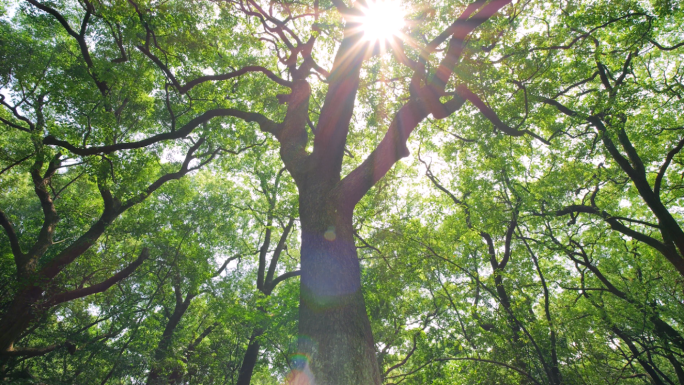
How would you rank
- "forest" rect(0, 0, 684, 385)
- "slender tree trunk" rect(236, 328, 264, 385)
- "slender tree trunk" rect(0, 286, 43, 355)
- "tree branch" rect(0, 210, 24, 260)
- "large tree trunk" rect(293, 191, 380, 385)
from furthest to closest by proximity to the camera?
"slender tree trunk" rect(236, 328, 264, 385) → "tree branch" rect(0, 210, 24, 260) → "slender tree trunk" rect(0, 286, 43, 355) → "forest" rect(0, 0, 684, 385) → "large tree trunk" rect(293, 191, 380, 385)

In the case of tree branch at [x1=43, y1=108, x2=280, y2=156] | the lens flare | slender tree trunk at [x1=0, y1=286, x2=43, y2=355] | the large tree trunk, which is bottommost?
the large tree trunk

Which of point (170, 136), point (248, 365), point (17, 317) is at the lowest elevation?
point (248, 365)

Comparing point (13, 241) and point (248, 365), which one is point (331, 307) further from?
point (13, 241)

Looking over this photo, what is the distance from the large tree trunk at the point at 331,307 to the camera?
2.68 meters

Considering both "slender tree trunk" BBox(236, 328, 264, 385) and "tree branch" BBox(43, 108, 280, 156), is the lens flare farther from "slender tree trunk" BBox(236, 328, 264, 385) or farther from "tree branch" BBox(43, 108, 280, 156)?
"slender tree trunk" BBox(236, 328, 264, 385)

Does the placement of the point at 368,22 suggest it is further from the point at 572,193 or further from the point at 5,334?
the point at 5,334

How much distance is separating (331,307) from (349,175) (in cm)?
177

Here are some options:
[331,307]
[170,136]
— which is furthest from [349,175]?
[170,136]

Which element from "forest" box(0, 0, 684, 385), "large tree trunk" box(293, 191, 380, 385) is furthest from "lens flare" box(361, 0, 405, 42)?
"large tree trunk" box(293, 191, 380, 385)

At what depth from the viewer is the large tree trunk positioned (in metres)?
2.68

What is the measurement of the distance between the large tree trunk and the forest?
0.03m

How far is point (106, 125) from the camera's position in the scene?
6.75m

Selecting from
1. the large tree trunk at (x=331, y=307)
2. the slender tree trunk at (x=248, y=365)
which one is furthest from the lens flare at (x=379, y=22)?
the slender tree trunk at (x=248, y=365)

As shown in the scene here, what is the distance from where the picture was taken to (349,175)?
4.02 m
